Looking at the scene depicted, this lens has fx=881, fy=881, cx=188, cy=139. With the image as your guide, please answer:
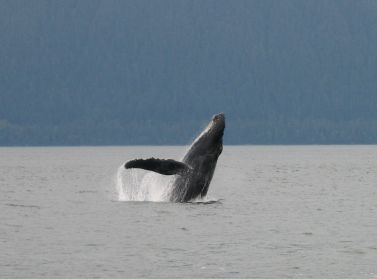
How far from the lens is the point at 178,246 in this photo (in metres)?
23.4

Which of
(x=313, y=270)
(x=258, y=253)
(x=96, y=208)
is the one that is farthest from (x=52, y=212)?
(x=313, y=270)

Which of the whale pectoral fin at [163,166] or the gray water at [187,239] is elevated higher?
the whale pectoral fin at [163,166]

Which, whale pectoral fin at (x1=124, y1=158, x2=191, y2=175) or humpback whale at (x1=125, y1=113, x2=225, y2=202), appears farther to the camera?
humpback whale at (x1=125, y1=113, x2=225, y2=202)

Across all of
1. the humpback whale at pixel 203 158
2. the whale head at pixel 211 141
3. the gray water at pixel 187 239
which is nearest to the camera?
the gray water at pixel 187 239

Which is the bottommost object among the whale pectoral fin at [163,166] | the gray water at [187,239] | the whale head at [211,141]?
the gray water at [187,239]

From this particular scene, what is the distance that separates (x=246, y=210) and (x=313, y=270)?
1475cm

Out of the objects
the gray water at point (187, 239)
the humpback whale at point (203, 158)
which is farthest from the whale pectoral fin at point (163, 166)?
the gray water at point (187, 239)

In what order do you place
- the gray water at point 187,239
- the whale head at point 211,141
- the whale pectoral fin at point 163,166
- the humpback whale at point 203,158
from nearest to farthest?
the gray water at point 187,239, the whale pectoral fin at point 163,166, the humpback whale at point 203,158, the whale head at point 211,141

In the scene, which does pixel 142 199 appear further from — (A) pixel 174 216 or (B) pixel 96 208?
(A) pixel 174 216

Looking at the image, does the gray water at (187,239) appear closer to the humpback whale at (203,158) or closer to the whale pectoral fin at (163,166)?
the humpback whale at (203,158)

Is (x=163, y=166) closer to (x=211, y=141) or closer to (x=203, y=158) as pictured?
(x=203, y=158)

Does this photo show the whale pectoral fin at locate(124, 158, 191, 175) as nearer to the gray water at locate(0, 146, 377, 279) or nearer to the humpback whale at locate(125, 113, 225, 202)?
the humpback whale at locate(125, 113, 225, 202)

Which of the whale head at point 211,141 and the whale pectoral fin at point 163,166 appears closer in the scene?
the whale pectoral fin at point 163,166

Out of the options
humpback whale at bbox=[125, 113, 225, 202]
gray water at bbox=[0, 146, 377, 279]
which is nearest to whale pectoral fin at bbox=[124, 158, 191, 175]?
humpback whale at bbox=[125, 113, 225, 202]
